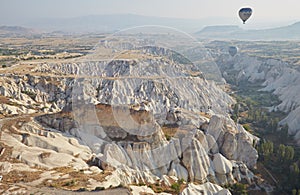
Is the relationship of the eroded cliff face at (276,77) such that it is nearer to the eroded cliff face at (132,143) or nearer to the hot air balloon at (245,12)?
the eroded cliff face at (132,143)

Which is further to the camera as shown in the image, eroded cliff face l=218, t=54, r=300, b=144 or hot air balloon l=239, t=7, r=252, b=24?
eroded cliff face l=218, t=54, r=300, b=144

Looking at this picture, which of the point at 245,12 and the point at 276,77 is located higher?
the point at 245,12

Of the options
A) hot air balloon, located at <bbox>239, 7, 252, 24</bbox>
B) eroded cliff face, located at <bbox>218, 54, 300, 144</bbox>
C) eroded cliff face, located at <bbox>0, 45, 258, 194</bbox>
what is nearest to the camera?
eroded cliff face, located at <bbox>0, 45, 258, 194</bbox>

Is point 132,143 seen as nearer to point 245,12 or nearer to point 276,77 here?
point 245,12

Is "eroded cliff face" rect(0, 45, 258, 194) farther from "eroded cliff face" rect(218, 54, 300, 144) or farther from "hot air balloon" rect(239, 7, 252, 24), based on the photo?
"hot air balloon" rect(239, 7, 252, 24)

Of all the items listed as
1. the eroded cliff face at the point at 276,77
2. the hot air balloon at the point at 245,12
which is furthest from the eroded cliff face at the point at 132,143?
the hot air balloon at the point at 245,12

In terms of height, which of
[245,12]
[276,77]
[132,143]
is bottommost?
[276,77]

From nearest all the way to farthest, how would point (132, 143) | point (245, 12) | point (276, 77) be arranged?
point (132, 143) < point (245, 12) < point (276, 77)

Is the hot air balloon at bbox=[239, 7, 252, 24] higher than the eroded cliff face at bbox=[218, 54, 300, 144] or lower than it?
higher

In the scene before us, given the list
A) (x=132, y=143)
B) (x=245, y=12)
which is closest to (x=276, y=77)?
(x=245, y=12)

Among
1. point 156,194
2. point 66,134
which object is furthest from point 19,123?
point 156,194

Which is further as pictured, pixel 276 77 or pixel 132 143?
pixel 276 77

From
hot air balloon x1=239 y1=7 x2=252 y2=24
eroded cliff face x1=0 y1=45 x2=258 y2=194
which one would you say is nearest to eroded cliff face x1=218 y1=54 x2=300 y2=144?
eroded cliff face x1=0 y1=45 x2=258 y2=194
